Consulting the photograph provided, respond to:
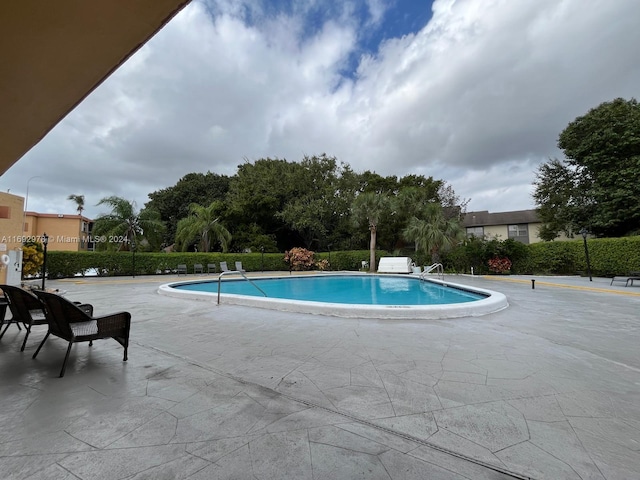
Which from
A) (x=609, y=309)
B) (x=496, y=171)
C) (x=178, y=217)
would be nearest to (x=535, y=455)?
(x=609, y=309)

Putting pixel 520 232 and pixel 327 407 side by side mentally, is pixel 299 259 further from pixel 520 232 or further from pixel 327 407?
pixel 520 232

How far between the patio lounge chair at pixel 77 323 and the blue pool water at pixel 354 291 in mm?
6176

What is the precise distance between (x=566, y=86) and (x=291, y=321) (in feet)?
52.4

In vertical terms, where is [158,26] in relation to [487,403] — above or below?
above

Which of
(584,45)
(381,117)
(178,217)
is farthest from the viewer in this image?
(178,217)

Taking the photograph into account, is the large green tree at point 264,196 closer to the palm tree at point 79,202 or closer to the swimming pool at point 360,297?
the swimming pool at point 360,297

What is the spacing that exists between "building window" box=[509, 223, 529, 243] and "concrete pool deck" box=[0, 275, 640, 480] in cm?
3420

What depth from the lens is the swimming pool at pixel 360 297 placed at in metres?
5.85

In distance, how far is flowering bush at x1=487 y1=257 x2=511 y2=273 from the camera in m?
17.3

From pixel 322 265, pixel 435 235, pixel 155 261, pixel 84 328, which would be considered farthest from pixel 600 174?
pixel 155 261

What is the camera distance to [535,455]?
178cm

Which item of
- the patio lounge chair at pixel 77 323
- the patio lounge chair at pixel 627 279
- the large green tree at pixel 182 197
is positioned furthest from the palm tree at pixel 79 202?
the patio lounge chair at pixel 627 279

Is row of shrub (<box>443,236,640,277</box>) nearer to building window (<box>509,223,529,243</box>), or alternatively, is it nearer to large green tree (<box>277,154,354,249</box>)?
large green tree (<box>277,154,354,249</box>)

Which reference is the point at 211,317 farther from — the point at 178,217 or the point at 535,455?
the point at 178,217
